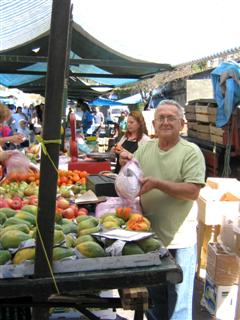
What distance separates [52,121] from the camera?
1.80 meters

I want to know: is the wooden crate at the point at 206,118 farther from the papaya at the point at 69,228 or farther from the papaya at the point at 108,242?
the papaya at the point at 108,242

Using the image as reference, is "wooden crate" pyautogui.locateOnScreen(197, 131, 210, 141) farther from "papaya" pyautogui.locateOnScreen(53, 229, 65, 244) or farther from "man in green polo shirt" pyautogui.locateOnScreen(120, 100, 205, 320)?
"papaya" pyautogui.locateOnScreen(53, 229, 65, 244)

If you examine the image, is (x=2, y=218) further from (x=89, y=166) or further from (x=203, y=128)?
(x=203, y=128)

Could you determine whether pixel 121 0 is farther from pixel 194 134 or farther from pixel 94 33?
pixel 194 134

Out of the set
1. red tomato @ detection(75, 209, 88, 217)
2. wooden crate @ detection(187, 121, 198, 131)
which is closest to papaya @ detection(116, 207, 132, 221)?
red tomato @ detection(75, 209, 88, 217)

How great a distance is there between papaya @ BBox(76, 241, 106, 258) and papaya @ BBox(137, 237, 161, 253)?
219 mm

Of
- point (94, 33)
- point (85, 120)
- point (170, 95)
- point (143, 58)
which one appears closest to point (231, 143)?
point (143, 58)

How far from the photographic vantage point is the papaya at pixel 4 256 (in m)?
1.96

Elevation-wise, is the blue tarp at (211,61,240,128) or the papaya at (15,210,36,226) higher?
the blue tarp at (211,61,240,128)

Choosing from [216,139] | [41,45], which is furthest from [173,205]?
[216,139]

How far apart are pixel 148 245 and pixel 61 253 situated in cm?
47

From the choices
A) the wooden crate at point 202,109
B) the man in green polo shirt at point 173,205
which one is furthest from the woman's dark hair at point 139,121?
the wooden crate at point 202,109

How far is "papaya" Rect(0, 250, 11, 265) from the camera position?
1.96 metres

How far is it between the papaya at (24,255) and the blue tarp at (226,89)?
7.01 metres
